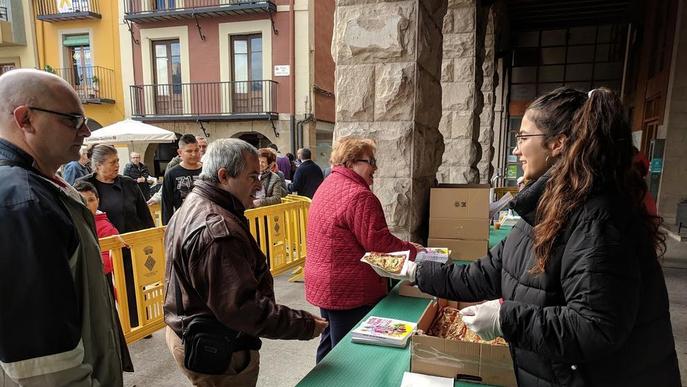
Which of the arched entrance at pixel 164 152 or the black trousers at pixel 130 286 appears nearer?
the black trousers at pixel 130 286

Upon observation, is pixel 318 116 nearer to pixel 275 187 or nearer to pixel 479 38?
pixel 275 187

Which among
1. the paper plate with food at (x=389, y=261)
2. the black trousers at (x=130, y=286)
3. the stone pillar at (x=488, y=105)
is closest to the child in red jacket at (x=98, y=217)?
the black trousers at (x=130, y=286)

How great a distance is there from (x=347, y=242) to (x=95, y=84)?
15189 millimetres

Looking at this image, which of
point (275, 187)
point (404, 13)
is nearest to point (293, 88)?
point (275, 187)

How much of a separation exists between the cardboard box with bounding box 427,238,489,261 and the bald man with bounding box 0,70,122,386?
232cm

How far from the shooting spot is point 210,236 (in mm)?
1528

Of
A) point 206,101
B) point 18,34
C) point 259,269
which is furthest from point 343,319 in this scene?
point 18,34

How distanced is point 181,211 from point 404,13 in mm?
1979

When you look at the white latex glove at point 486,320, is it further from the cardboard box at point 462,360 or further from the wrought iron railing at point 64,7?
the wrought iron railing at point 64,7

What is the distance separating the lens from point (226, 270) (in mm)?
1520

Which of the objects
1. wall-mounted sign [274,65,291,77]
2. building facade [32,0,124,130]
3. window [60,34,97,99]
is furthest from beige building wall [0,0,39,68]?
wall-mounted sign [274,65,291,77]

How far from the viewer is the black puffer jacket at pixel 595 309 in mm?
1017

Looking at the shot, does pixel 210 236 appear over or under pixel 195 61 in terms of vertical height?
under

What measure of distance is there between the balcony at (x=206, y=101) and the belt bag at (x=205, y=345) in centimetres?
1144
